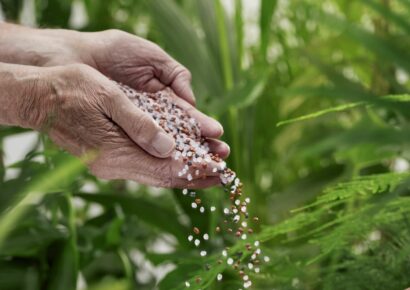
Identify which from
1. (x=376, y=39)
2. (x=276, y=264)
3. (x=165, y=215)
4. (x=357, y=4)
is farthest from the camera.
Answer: (x=357, y=4)

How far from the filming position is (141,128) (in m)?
0.68

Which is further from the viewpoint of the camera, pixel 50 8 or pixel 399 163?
pixel 399 163

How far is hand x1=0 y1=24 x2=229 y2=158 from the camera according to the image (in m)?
0.87

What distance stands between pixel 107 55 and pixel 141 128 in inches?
9.5

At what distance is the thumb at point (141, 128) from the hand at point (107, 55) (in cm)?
19

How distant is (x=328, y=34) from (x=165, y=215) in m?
0.76

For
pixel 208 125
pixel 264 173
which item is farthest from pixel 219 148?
pixel 264 173

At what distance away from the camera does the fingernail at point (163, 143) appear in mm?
674

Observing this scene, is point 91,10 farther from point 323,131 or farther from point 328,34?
point 328,34

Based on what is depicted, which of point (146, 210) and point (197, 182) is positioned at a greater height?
point (197, 182)

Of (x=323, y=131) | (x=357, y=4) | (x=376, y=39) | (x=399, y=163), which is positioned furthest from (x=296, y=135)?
(x=376, y=39)

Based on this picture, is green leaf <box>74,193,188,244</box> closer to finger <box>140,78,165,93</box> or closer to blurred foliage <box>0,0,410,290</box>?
blurred foliage <box>0,0,410,290</box>

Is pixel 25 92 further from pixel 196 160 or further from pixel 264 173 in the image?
pixel 264 173

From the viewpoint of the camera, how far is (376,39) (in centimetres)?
56
